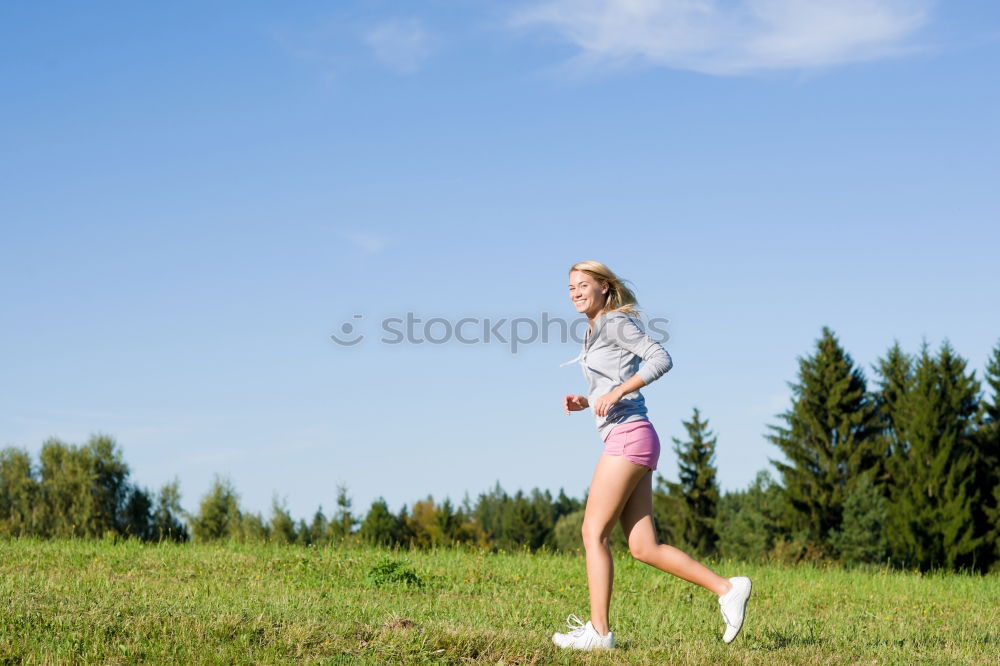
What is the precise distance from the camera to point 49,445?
4706cm

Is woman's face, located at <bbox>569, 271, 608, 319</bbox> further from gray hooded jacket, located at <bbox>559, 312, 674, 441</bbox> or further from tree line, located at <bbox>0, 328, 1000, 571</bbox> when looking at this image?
tree line, located at <bbox>0, 328, 1000, 571</bbox>

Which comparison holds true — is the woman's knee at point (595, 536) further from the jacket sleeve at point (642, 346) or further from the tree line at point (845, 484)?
the tree line at point (845, 484)

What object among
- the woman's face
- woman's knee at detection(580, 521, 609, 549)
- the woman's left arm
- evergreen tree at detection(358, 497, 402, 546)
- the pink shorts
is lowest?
evergreen tree at detection(358, 497, 402, 546)

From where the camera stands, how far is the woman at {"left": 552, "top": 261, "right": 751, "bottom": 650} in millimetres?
6059

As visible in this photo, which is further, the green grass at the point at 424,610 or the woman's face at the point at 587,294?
the woman's face at the point at 587,294

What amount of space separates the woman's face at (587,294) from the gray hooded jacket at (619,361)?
14cm

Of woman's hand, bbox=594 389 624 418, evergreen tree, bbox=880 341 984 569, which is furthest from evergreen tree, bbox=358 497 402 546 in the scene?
woman's hand, bbox=594 389 624 418

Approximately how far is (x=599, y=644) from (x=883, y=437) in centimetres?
5421

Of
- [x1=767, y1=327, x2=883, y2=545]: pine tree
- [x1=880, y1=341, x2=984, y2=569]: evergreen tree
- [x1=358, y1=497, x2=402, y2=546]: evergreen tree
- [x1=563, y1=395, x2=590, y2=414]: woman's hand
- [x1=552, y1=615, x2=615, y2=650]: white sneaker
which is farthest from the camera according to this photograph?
[x1=358, y1=497, x2=402, y2=546]: evergreen tree

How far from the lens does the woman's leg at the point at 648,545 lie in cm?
624

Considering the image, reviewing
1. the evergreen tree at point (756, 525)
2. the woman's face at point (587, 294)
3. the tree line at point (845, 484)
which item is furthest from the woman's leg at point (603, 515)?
the evergreen tree at point (756, 525)

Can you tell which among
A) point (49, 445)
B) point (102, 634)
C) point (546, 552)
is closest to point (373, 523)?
point (49, 445)

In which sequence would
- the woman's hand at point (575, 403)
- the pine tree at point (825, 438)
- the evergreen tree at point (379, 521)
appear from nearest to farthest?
the woman's hand at point (575, 403) → the pine tree at point (825, 438) → the evergreen tree at point (379, 521)

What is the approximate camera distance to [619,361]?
20.2ft
